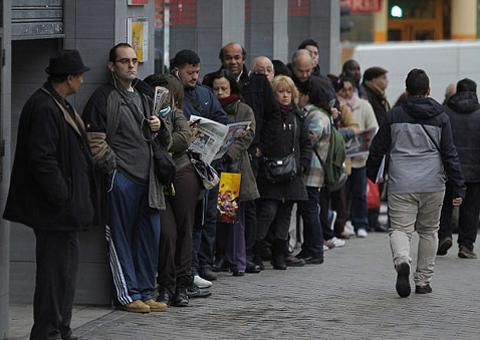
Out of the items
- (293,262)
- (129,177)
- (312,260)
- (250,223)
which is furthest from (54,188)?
(312,260)

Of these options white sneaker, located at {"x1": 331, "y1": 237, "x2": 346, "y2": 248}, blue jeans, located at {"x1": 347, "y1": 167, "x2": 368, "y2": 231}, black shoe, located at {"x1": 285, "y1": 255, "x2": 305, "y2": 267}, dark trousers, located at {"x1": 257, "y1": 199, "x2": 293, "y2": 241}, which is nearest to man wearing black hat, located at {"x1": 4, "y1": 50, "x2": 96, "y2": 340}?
dark trousers, located at {"x1": 257, "y1": 199, "x2": 293, "y2": 241}

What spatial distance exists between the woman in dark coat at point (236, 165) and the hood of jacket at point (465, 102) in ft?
10.1

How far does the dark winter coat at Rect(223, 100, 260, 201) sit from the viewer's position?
1209 cm

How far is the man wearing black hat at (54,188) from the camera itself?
28.2ft

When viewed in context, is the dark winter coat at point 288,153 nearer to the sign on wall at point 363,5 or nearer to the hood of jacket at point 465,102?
the hood of jacket at point 465,102

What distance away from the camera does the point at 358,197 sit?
16531 mm

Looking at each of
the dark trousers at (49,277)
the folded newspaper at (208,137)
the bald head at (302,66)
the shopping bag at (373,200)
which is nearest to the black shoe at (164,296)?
the folded newspaper at (208,137)

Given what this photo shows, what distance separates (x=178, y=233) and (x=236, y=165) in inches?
54.0

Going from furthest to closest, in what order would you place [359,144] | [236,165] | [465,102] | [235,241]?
[359,144] → [465,102] → [235,241] → [236,165]

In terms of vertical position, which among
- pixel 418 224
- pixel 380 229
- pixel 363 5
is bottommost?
pixel 380 229

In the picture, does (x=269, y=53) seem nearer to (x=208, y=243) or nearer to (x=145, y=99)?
(x=208, y=243)

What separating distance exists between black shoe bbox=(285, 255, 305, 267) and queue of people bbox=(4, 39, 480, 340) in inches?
0.5

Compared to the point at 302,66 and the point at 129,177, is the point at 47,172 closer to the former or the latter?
the point at 129,177

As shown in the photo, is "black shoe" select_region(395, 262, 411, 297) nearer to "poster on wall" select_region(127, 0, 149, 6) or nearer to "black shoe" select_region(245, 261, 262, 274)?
"black shoe" select_region(245, 261, 262, 274)
